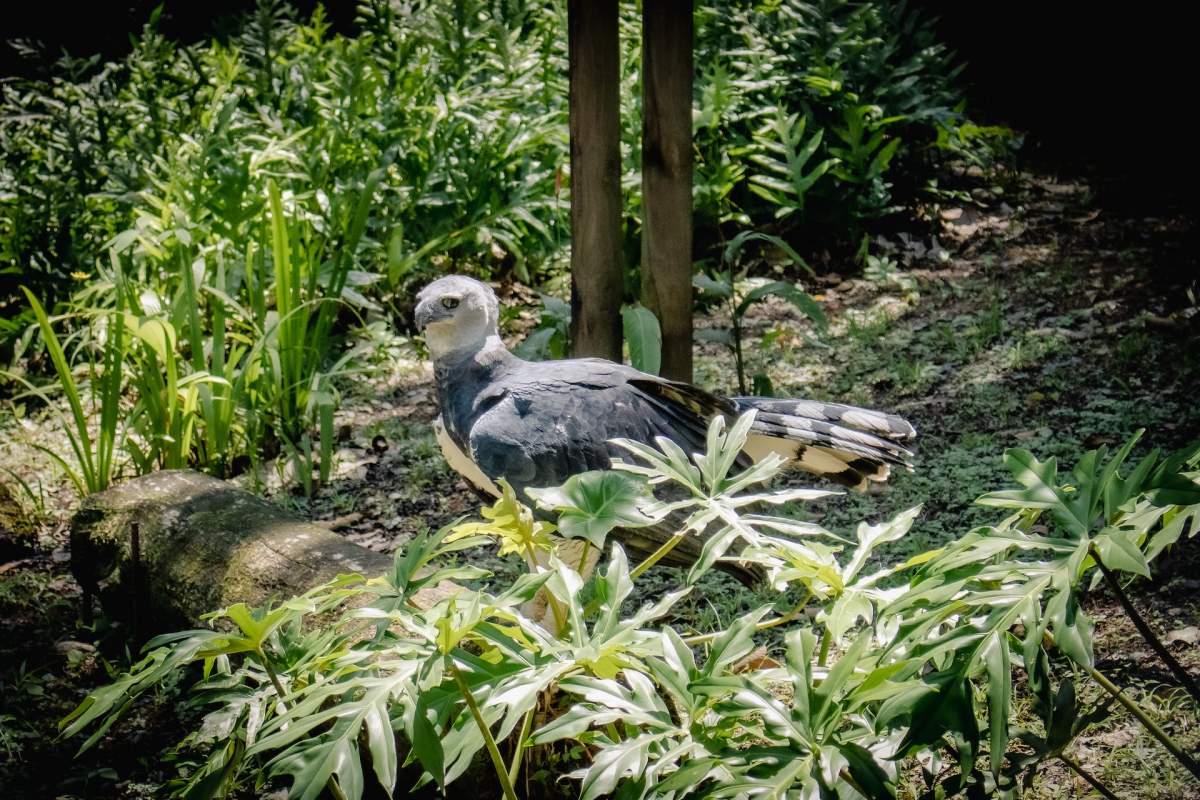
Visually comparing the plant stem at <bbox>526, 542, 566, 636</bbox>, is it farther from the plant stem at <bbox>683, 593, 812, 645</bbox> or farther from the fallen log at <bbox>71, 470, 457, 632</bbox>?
the fallen log at <bbox>71, 470, 457, 632</bbox>

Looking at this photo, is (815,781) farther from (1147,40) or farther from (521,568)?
(1147,40)

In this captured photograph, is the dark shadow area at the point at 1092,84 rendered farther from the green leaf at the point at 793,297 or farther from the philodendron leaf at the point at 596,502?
the philodendron leaf at the point at 596,502

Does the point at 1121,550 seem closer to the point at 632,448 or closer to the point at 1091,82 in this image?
the point at 632,448

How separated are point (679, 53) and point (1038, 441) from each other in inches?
68.6

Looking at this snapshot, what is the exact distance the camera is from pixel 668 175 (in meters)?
3.56

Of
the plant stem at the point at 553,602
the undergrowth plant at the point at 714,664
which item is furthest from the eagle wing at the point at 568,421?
the undergrowth plant at the point at 714,664

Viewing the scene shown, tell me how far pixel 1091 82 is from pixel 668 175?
389 cm

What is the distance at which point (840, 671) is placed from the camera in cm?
160

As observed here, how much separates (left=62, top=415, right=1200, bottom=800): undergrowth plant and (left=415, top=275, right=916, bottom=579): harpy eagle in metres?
0.83

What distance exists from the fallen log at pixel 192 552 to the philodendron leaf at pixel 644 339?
1026mm

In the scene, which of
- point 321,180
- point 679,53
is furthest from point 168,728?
point 321,180

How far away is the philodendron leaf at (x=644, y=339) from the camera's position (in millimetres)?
3521

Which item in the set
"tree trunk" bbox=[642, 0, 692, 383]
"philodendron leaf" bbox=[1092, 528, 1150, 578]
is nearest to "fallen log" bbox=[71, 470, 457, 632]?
"tree trunk" bbox=[642, 0, 692, 383]

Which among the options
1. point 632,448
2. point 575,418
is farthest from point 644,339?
point 632,448
